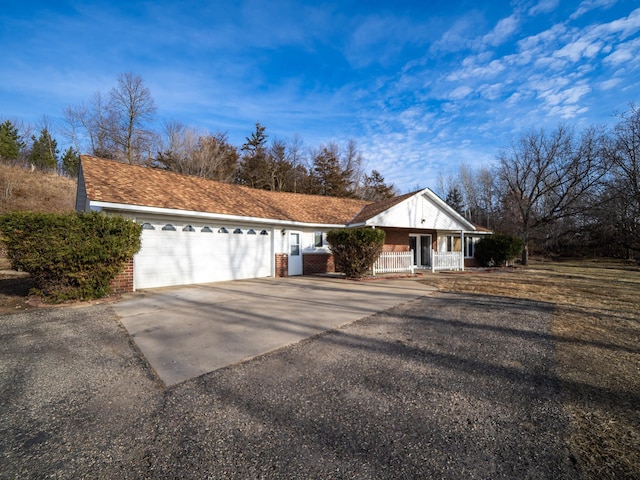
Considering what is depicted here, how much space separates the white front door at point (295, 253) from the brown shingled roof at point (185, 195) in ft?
2.91

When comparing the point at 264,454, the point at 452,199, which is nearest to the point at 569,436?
the point at 264,454

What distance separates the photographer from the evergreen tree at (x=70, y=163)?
112ft

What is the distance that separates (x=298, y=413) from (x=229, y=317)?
3906 millimetres

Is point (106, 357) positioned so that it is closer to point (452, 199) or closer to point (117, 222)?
point (117, 222)

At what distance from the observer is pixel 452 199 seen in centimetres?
4578

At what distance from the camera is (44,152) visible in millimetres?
34094

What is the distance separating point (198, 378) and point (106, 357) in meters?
1.69

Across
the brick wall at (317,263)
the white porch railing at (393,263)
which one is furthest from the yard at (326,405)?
the brick wall at (317,263)

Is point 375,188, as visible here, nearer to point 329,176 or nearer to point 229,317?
point 329,176

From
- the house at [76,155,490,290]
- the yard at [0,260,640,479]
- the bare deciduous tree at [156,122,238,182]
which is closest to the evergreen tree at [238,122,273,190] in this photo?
the bare deciduous tree at [156,122,238,182]

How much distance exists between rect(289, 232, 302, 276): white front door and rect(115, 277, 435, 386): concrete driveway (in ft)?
12.9

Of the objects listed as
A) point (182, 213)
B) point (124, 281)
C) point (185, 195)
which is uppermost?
point (185, 195)

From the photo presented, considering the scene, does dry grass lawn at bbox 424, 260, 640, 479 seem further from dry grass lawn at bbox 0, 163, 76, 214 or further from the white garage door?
dry grass lawn at bbox 0, 163, 76, 214

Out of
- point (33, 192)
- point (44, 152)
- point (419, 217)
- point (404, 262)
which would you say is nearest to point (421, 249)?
point (419, 217)
